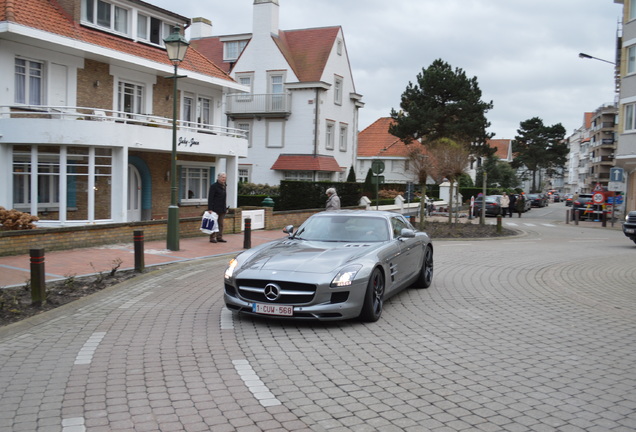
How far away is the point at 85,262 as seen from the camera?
39.8ft

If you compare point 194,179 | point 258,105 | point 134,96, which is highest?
point 258,105

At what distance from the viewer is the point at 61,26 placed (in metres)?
19.1

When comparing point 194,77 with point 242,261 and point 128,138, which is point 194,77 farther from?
point 242,261

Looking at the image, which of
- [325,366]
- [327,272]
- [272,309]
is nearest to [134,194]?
[272,309]

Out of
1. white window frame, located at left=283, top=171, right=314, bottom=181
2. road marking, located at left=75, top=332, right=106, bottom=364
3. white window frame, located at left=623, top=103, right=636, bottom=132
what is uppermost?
white window frame, located at left=623, top=103, right=636, bottom=132

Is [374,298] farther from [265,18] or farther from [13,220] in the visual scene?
[265,18]

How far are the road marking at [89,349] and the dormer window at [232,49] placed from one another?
36997 mm

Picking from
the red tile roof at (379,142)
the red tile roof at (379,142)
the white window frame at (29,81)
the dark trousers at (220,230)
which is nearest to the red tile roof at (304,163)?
the red tile roof at (379,142)

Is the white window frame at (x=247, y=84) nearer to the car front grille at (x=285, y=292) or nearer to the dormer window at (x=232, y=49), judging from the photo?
the dormer window at (x=232, y=49)

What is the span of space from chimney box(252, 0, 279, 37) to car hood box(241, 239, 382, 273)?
33.3m

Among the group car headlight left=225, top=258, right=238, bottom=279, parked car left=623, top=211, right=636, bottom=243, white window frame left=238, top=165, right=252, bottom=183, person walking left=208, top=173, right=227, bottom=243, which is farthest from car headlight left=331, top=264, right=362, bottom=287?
white window frame left=238, top=165, right=252, bottom=183

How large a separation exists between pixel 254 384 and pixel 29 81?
56.2 feet

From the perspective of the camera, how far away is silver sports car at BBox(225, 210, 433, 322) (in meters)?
6.68

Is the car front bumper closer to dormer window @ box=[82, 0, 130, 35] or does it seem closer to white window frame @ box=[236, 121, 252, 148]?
dormer window @ box=[82, 0, 130, 35]
